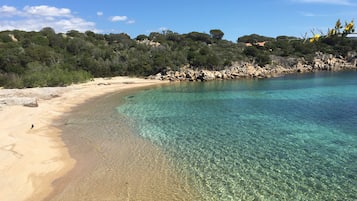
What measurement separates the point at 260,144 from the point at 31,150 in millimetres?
9981

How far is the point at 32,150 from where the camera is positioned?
13.6 meters

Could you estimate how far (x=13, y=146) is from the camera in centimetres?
1367

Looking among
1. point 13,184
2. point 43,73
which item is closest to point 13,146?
point 13,184

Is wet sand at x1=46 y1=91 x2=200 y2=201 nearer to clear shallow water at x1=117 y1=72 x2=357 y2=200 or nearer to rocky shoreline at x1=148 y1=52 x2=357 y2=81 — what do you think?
clear shallow water at x1=117 y1=72 x2=357 y2=200

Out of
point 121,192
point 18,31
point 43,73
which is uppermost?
point 18,31

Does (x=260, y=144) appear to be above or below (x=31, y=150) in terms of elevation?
below

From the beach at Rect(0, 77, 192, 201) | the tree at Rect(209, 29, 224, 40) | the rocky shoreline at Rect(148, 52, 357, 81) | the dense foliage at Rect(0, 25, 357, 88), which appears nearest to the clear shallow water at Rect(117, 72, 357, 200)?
the beach at Rect(0, 77, 192, 201)

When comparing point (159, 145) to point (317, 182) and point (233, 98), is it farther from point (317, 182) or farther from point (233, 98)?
point (233, 98)

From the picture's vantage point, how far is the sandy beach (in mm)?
10094

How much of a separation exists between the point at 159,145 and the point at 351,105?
16.9m

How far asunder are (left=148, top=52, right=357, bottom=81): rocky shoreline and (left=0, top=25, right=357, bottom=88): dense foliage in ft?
6.34

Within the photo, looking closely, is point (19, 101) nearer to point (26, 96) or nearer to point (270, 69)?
point (26, 96)

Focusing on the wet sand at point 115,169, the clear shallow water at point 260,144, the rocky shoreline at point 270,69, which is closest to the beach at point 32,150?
the wet sand at point 115,169

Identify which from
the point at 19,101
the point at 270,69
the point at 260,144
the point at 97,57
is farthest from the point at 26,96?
the point at 270,69
